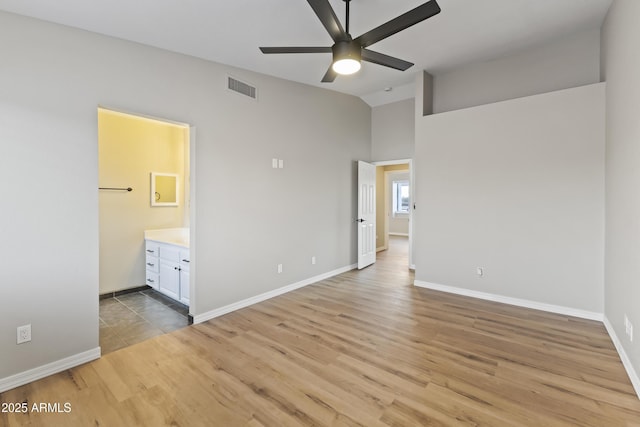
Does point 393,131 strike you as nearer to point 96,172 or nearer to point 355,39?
point 355,39

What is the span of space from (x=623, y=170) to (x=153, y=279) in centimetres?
553

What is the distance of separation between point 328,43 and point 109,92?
2179 millimetres

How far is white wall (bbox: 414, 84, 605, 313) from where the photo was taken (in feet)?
11.3

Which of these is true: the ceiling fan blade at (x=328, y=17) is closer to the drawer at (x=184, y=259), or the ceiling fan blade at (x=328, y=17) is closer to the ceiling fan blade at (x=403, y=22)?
the ceiling fan blade at (x=403, y=22)

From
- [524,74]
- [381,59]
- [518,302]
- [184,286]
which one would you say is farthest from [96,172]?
[524,74]

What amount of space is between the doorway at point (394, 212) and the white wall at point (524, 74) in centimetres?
156

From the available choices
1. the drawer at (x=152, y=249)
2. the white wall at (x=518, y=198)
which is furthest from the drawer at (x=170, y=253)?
the white wall at (x=518, y=198)

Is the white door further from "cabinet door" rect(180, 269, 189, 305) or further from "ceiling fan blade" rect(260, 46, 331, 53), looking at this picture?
"ceiling fan blade" rect(260, 46, 331, 53)

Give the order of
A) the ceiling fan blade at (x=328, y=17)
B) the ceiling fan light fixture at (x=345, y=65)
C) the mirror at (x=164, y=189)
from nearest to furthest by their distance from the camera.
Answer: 1. the ceiling fan blade at (x=328, y=17)
2. the ceiling fan light fixture at (x=345, y=65)
3. the mirror at (x=164, y=189)

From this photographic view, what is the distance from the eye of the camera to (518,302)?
3.88 metres

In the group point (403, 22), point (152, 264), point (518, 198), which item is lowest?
point (152, 264)

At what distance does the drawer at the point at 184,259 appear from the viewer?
3.74 m

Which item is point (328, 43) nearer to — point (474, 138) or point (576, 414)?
point (474, 138)

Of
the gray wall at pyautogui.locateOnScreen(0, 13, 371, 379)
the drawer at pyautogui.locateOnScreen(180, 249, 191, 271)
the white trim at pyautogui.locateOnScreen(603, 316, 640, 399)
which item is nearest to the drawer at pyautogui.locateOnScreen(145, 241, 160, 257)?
the drawer at pyautogui.locateOnScreen(180, 249, 191, 271)
